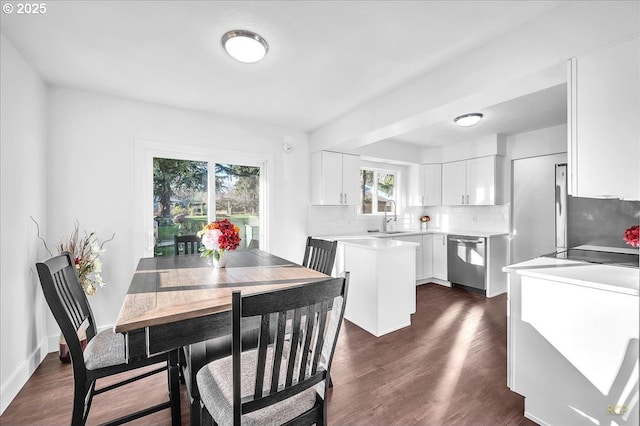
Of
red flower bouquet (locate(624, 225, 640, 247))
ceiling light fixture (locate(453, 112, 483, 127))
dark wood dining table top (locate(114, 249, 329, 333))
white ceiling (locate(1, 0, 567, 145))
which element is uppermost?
white ceiling (locate(1, 0, 567, 145))

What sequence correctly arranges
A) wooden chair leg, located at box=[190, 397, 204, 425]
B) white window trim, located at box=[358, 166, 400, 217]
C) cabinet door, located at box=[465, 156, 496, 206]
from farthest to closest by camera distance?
1. white window trim, located at box=[358, 166, 400, 217]
2. cabinet door, located at box=[465, 156, 496, 206]
3. wooden chair leg, located at box=[190, 397, 204, 425]

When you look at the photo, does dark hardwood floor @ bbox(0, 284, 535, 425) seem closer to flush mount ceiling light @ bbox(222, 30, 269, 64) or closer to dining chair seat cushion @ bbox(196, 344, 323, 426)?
dining chair seat cushion @ bbox(196, 344, 323, 426)

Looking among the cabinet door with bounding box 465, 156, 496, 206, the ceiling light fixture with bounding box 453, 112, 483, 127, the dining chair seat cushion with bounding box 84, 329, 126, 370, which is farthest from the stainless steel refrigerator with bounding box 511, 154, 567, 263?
the dining chair seat cushion with bounding box 84, 329, 126, 370

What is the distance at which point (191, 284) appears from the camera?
63.3 inches

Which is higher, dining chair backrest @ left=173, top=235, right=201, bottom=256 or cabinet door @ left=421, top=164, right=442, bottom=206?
cabinet door @ left=421, top=164, right=442, bottom=206

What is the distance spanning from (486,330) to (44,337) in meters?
4.20

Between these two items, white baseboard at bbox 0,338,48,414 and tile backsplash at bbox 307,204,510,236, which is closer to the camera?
white baseboard at bbox 0,338,48,414

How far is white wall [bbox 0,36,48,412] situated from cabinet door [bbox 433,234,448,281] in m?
4.98

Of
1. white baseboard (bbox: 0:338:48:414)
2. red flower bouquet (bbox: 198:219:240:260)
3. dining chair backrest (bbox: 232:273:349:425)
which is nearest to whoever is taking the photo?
dining chair backrest (bbox: 232:273:349:425)

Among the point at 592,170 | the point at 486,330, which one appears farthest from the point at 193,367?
the point at 486,330

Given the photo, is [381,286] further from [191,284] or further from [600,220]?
[600,220]

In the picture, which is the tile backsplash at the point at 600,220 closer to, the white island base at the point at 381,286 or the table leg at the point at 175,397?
the white island base at the point at 381,286

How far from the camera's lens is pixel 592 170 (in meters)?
1.59

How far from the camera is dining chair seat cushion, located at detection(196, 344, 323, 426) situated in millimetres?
1039
